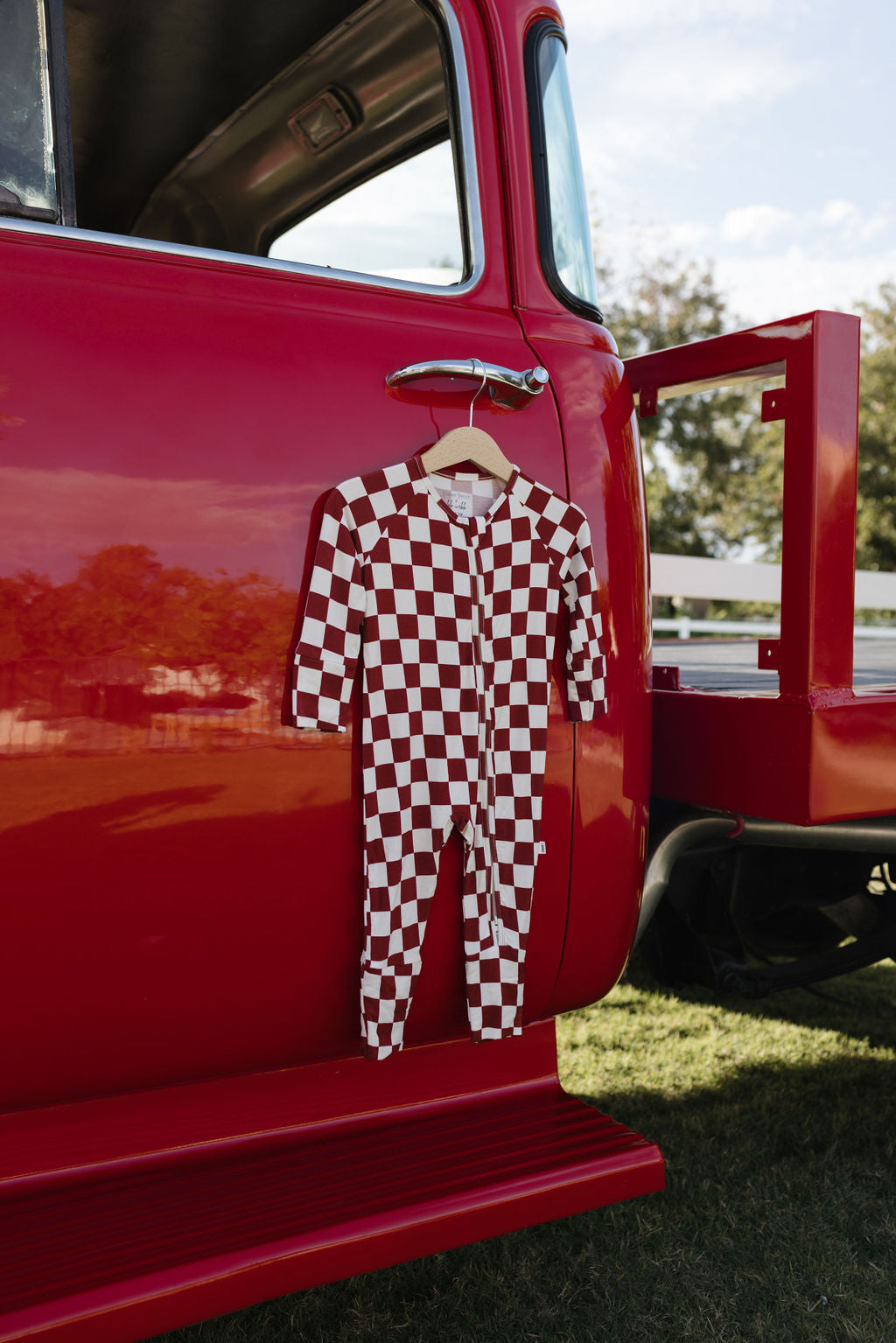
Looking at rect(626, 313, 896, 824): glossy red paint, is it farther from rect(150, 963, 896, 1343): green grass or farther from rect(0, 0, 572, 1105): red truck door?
rect(150, 963, 896, 1343): green grass

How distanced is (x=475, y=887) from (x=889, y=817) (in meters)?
0.98

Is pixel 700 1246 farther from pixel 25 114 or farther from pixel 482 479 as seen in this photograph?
pixel 25 114

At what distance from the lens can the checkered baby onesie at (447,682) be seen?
1500 millimetres

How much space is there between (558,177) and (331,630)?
915 mm

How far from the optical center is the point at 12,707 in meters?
1.30

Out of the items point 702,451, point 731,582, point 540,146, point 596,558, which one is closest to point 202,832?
point 596,558

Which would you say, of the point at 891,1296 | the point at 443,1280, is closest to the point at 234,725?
the point at 443,1280

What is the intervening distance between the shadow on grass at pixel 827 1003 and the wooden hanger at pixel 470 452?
2136 mm

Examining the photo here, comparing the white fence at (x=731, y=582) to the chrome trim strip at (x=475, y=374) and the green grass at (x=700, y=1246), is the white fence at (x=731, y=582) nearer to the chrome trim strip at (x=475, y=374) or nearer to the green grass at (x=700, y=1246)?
the green grass at (x=700, y=1246)

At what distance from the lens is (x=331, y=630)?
1477 mm

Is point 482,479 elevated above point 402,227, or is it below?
below

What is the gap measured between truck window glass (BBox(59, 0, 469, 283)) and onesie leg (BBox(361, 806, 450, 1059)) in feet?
3.10

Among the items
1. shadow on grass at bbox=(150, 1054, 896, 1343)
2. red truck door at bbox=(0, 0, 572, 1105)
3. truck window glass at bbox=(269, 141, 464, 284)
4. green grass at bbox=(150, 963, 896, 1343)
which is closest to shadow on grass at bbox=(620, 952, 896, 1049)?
green grass at bbox=(150, 963, 896, 1343)

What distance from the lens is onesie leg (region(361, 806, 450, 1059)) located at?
59.3 inches
